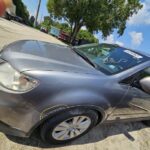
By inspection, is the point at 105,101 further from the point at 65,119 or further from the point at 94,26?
the point at 94,26

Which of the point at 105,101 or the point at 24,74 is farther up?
the point at 24,74

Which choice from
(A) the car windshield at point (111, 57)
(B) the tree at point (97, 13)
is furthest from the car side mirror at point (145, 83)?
(B) the tree at point (97, 13)

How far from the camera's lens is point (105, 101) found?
336cm

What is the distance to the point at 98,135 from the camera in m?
4.18

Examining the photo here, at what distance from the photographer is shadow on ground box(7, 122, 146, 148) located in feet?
11.2

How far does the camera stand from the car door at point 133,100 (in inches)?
145

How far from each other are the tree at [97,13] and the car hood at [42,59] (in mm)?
26541

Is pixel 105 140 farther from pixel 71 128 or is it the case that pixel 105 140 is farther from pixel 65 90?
pixel 65 90

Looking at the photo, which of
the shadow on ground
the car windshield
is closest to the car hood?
the car windshield

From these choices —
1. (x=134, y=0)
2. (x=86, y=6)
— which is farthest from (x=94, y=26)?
(x=134, y=0)

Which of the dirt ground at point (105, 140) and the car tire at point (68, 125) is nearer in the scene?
the car tire at point (68, 125)

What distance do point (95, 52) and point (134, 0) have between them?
28951 millimetres

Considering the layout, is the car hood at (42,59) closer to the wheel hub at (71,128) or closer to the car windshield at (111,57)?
the car windshield at (111,57)

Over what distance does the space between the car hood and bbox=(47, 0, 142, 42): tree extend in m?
26.5
